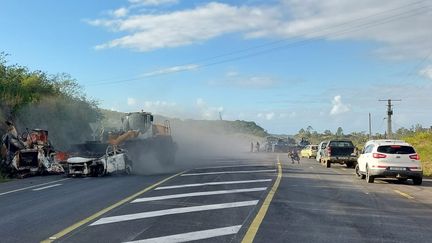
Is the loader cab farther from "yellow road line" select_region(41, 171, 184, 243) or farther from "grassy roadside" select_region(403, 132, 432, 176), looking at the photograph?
"grassy roadside" select_region(403, 132, 432, 176)

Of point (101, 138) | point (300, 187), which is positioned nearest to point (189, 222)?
point (300, 187)

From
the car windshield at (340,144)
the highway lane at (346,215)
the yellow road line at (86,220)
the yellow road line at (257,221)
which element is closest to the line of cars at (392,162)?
the highway lane at (346,215)

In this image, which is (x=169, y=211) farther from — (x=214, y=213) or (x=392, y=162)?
(x=392, y=162)

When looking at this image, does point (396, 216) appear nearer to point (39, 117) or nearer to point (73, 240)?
point (73, 240)

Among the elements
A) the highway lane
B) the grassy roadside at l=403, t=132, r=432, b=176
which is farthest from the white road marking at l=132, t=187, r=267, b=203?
the grassy roadside at l=403, t=132, r=432, b=176

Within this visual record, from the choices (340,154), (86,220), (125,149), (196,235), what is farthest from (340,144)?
(196,235)

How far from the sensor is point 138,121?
29.3 metres

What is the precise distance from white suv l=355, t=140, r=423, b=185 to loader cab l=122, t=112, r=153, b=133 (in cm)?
1325

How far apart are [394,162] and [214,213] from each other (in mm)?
11423

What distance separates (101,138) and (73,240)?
20.8m

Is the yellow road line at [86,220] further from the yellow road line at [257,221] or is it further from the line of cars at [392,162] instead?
the line of cars at [392,162]

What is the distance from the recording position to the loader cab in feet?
95.8

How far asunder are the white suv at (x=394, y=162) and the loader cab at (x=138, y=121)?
13.3 meters

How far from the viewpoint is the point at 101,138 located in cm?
2856
